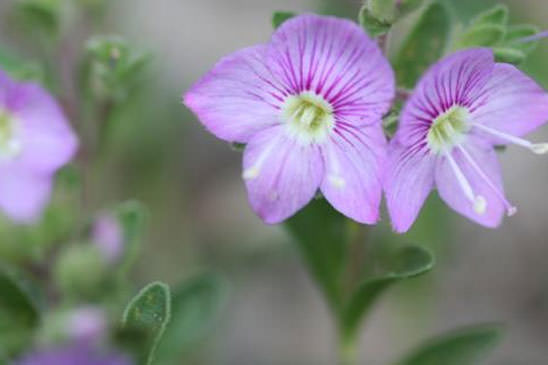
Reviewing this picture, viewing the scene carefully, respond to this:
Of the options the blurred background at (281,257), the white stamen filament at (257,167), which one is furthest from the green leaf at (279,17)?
the blurred background at (281,257)

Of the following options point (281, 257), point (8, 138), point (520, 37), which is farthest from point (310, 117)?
point (281, 257)

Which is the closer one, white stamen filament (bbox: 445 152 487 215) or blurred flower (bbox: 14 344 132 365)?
white stamen filament (bbox: 445 152 487 215)

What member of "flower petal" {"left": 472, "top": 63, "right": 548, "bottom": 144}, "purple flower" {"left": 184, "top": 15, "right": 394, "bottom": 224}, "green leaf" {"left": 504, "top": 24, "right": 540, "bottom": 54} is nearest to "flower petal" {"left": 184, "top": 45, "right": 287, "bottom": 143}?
"purple flower" {"left": 184, "top": 15, "right": 394, "bottom": 224}

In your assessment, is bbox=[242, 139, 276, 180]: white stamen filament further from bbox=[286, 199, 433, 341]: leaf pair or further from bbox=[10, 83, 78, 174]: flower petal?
bbox=[10, 83, 78, 174]: flower petal

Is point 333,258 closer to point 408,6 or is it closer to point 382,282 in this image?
point 382,282

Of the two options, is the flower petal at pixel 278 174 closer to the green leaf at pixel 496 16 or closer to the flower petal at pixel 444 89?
the flower petal at pixel 444 89

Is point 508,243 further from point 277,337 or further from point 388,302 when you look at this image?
point 277,337

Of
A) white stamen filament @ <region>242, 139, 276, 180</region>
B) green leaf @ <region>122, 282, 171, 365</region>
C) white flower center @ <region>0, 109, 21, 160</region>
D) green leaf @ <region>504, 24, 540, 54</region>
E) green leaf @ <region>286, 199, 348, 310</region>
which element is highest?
white flower center @ <region>0, 109, 21, 160</region>
